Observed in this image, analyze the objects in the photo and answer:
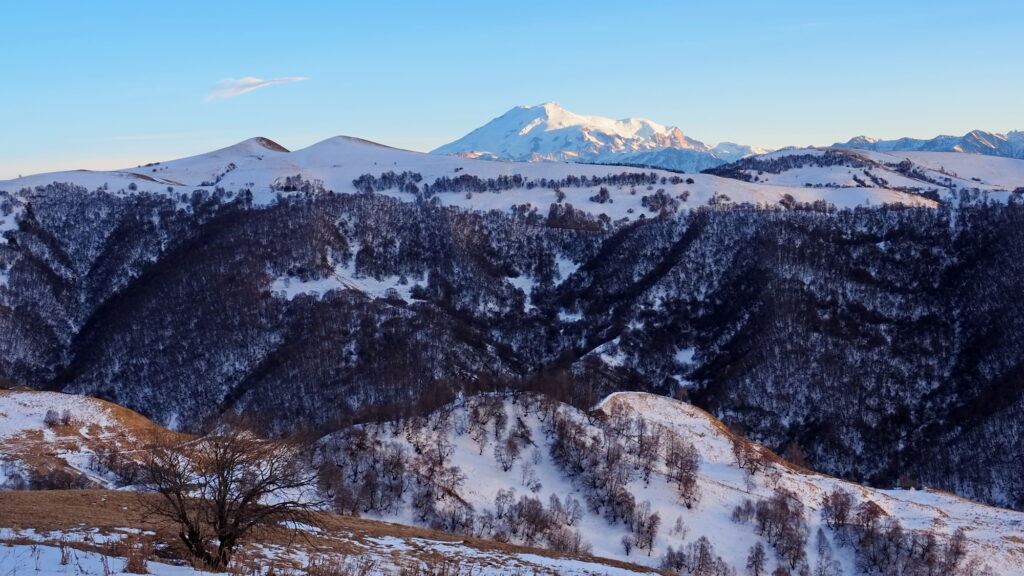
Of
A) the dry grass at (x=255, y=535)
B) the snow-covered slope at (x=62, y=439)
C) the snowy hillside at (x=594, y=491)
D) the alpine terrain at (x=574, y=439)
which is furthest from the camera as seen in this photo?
the snow-covered slope at (x=62, y=439)

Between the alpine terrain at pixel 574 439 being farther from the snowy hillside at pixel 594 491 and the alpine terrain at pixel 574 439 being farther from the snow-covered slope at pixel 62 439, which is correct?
the snow-covered slope at pixel 62 439

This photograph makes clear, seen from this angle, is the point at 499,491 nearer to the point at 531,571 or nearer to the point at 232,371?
the point at 531,571

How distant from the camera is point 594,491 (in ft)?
→ 247

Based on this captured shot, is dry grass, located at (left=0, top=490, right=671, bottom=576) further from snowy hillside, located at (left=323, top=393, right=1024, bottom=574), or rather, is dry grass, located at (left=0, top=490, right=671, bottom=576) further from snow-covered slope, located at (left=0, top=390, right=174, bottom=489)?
snow-covered slope, located at (left=0, top=390, right=174, bottom=489)

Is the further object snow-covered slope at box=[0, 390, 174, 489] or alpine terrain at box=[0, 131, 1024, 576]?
snow-covered slope at box=[0, 390, 174, 489]

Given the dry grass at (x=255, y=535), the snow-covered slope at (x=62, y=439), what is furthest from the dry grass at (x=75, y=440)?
the dry grass at (x=255, y=535)

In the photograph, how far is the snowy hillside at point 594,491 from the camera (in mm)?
68812

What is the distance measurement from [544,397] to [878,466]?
96.5m

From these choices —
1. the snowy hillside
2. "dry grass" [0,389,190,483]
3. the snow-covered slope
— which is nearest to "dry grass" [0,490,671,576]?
the snowy hillside

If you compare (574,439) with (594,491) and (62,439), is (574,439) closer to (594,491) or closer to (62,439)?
(594,491)

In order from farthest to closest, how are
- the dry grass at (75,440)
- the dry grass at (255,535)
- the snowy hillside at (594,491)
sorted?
the dry grass at (75,440)
the snowy hillside at (594,491)
the dry grass at (255,535)

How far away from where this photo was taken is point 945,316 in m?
200

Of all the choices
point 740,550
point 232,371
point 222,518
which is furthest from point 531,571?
point 232,371

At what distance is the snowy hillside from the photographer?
68812 mm
